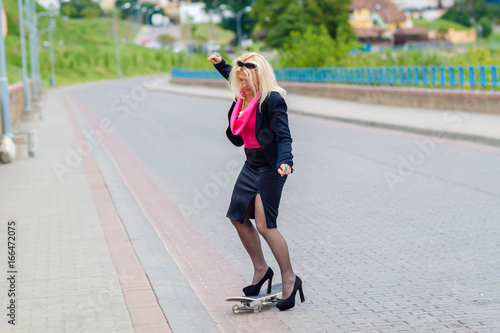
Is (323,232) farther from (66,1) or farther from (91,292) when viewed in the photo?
(66,1)

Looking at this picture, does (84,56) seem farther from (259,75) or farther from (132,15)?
(259,75)

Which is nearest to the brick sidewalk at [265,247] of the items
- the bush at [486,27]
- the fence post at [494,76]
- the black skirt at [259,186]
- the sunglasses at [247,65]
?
the black skirt at [259,186]

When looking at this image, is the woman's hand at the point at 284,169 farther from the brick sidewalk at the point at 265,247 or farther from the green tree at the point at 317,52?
the green tree at the point at 317,52

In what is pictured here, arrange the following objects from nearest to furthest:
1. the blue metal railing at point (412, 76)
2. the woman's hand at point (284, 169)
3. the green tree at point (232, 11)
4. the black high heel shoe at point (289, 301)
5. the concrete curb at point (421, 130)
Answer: the woman's hand at point (284, 169) < the black high heel shoe at point (289, 301) < the concrete curb at point (421, 130) < the blue metal railing at point (412, 76) < the green tree at point (232, 11)

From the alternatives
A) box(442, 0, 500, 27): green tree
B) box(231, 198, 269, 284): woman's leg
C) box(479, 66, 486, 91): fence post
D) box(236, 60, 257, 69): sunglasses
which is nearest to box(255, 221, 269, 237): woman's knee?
box(231, 198, 269, 284): woman's leg

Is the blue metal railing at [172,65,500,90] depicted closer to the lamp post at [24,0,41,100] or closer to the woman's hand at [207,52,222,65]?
the lamp post at [24,0,41,100]

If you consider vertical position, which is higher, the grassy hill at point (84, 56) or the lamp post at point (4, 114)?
the lamp post at point (4, 114)

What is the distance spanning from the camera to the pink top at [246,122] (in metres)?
5.19

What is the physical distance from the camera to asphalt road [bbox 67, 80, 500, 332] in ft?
17.6

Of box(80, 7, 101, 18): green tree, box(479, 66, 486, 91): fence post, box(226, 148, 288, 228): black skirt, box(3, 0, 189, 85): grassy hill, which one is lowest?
box(3, 0, 189, 85): grassy hill

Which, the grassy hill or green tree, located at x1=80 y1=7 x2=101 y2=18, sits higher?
green tree, located at x1=80 y1=7 x2=101 y2=18

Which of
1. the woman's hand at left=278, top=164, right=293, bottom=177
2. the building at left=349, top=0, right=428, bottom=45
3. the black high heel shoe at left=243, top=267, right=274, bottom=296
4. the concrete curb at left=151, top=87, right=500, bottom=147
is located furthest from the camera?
the building at left=349, top=0, right=428, bottom=45

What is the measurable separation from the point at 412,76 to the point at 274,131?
2202 centimetres

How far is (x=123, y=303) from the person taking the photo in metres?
5.39
